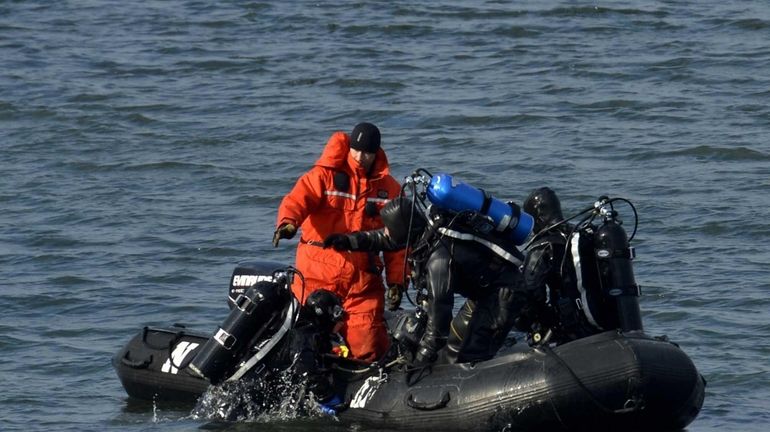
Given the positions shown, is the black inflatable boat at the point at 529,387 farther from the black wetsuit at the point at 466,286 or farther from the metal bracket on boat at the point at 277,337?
the black wetsuit at the point at 466,286

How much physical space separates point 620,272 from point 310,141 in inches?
317

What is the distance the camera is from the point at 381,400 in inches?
337

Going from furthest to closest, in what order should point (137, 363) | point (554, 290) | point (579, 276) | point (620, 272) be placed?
point (137, 363) < point (554, 290) < point (579, 276) < point (620, 272)

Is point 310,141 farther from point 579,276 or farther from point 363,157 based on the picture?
point 579,276

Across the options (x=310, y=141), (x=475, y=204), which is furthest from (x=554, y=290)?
(x=310, y=141)

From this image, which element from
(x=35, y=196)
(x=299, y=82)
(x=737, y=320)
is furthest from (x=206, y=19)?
(x=737, y=320)

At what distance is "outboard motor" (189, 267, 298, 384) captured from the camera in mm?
8633

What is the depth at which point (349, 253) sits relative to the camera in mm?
8938

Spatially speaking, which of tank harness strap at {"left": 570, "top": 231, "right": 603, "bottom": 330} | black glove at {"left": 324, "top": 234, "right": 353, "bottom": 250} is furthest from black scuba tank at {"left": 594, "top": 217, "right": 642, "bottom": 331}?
black glove at {"left": 324, "top": 234, "right": 353, "bottom": 250}

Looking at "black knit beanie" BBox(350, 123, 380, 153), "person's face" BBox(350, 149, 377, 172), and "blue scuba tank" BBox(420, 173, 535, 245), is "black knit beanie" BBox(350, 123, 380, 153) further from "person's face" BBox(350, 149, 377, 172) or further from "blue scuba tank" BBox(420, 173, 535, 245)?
"blue scuba tank" BBox(420, 173, 535, 245)

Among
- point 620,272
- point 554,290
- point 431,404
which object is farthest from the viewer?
point 554,290

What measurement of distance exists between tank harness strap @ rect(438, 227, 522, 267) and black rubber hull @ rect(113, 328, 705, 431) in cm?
48

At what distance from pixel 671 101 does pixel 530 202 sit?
8.40 meters

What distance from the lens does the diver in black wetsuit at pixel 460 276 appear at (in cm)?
816
